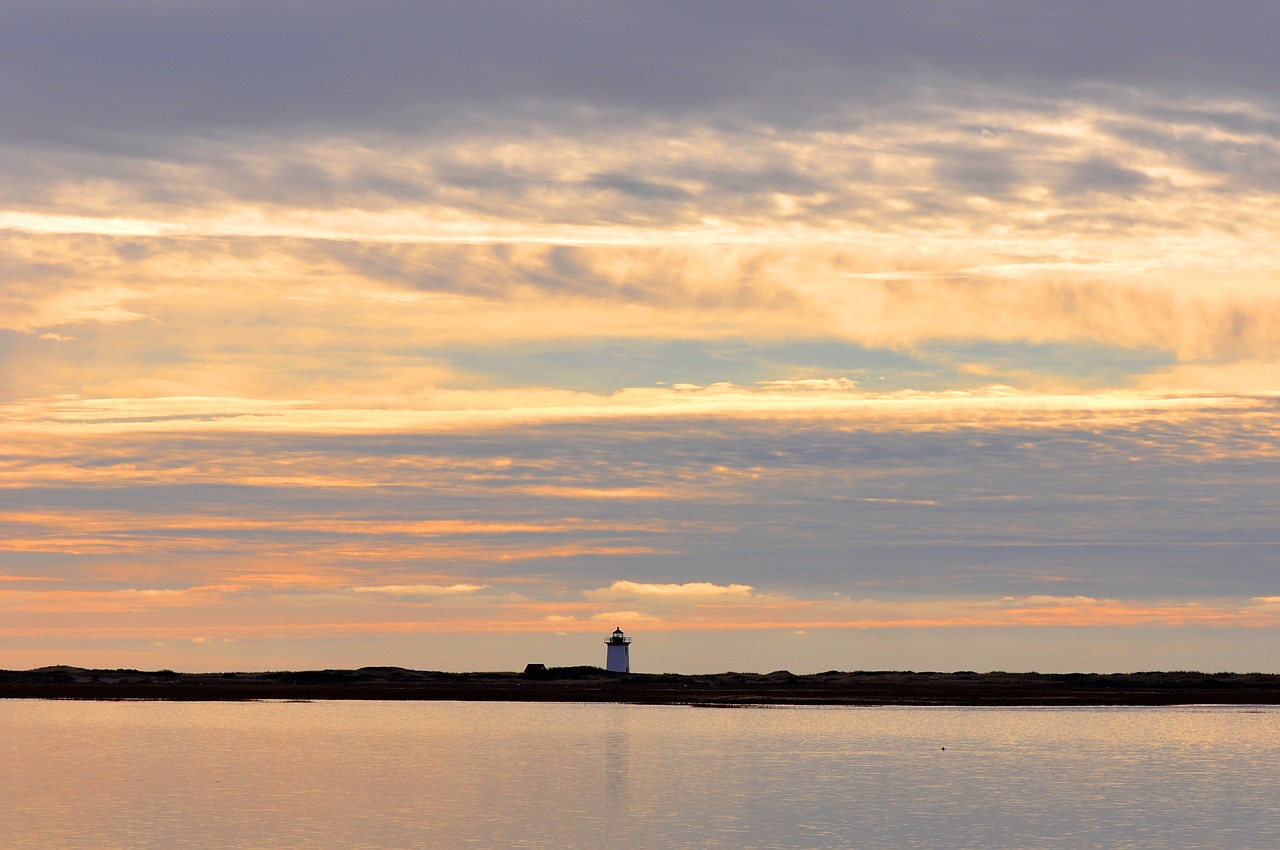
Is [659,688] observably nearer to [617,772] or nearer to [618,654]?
[618,654]

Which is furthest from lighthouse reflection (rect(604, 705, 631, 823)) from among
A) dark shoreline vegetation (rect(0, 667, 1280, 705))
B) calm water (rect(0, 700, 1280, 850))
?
dark shoreline vegetation (rect(0, 667, 1280, 705))

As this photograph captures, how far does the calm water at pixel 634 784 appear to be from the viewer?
3897 centimetres

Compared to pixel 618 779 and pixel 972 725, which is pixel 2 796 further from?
pixel 972 725

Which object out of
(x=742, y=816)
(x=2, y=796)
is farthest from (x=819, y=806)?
(x=2, y=796)

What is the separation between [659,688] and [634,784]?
10055cm

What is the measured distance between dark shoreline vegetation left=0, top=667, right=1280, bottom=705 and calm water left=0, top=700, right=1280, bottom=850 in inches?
1397

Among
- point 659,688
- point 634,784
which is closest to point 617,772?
point 634,784

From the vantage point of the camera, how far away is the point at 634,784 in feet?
168

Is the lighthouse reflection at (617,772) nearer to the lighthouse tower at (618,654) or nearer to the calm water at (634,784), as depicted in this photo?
the calm water at (634,784)

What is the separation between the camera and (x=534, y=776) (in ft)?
178

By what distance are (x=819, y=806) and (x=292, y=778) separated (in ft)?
63.8

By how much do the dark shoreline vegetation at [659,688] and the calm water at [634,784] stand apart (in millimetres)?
35484

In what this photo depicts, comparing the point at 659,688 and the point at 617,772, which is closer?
the point at 617,772

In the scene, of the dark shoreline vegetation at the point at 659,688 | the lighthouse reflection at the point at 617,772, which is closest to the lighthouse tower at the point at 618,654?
the dark shoreline vegetation at the point at 659,688
